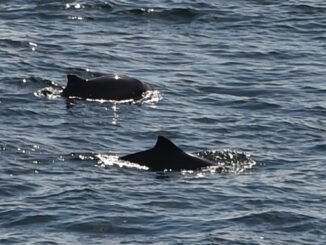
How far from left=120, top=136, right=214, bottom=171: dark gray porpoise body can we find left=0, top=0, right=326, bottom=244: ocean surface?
0.25 meters

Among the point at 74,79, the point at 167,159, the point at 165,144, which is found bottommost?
the point at 167,159

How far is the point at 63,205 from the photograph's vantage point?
83.4 ft

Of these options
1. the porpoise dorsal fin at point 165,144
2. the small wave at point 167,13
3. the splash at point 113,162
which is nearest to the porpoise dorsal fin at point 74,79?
the splash at point 113,162

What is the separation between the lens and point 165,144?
28.0 m

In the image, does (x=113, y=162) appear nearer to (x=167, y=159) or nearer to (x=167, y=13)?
(x=167, y=159)

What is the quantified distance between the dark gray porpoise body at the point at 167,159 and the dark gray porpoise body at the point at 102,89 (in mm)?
5796

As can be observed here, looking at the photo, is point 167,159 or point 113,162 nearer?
point 167,159

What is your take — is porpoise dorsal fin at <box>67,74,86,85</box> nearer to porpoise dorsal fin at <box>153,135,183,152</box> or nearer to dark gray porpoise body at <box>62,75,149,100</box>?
dark gray porpoise body at <box>62,75,149,100</box>

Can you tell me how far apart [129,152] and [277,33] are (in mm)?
13554

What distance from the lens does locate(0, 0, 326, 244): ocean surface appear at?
24672mm

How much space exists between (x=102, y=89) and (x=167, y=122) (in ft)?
9.05

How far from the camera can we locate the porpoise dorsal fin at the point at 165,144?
2792 centimetres

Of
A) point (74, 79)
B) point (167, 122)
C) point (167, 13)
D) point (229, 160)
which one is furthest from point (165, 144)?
point (167, 13)

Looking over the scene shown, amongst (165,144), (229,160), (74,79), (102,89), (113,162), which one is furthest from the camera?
(102,89)
